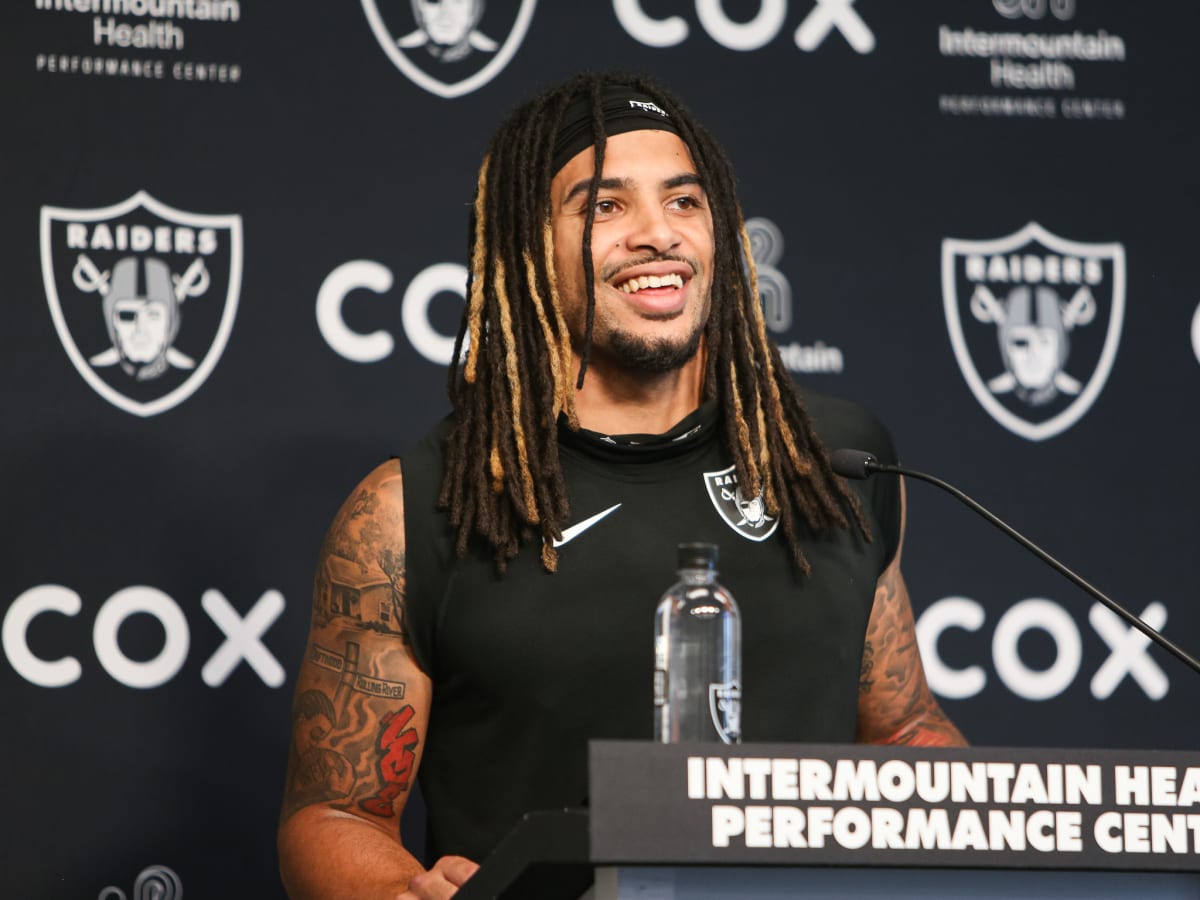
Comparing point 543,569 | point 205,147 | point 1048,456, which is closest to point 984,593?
point 1048,456

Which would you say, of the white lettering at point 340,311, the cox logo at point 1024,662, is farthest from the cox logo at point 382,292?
the cox logo at point 1024,662

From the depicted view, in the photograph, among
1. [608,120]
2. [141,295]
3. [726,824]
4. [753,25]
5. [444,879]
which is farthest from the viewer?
[753,25]

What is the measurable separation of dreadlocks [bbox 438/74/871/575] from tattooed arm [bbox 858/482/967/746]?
0.14 metres

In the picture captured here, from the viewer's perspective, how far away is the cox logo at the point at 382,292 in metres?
2.89

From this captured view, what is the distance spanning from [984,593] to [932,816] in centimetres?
182

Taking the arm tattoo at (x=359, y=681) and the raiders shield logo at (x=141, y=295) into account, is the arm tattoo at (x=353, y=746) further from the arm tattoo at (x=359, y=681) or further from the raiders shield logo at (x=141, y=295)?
the raiders shield logo at (x=141, y=295)

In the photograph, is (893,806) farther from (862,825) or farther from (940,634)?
(940,634)

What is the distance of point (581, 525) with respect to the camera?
225 cm

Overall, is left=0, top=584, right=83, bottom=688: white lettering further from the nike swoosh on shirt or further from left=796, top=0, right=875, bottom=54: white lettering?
left=796, top=0, right=875, bottom=54: white lettering

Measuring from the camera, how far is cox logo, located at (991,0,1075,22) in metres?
3.18

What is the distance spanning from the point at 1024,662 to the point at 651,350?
3.72 ft

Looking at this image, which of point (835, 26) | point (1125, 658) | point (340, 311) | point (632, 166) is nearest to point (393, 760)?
point (632, 166)

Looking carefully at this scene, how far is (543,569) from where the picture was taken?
7.27 ft

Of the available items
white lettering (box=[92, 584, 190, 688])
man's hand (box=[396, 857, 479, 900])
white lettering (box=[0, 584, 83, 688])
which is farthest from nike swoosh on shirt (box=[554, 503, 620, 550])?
white lettering (box=[0, 584, 83, 688])
